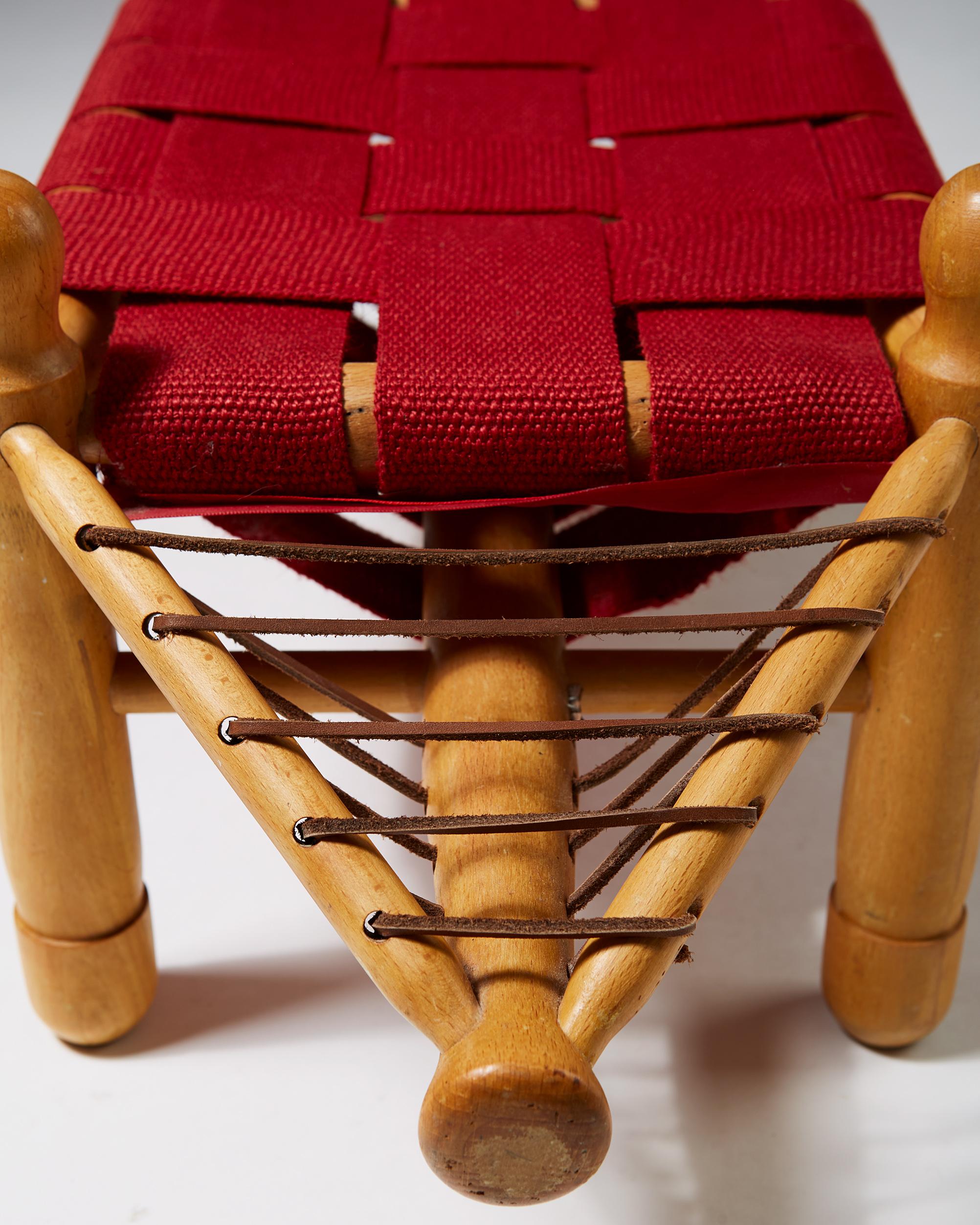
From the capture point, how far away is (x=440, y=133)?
95 centimetres

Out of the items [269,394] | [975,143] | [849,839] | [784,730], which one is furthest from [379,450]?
[975,143]

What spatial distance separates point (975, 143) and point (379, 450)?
1.45m

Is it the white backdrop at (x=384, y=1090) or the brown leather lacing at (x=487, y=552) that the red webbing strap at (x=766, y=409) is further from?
the white backdrop at (x=384, y=1090)

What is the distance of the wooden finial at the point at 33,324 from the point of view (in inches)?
Result: 25.6

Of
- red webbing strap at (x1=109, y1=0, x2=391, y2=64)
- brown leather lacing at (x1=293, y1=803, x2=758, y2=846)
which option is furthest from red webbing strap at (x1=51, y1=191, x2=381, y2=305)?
brown leather lacing at (x1=293, y1=803, x2=758, y2=846)

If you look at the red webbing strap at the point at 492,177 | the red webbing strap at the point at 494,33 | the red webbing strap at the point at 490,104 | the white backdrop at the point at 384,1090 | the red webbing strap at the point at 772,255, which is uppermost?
the red webbing strap at the point at 494,33

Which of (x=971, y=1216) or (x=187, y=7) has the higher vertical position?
(x=187, y=7)

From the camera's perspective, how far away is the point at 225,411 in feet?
2.35

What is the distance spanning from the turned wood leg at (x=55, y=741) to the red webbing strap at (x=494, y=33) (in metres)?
0.46

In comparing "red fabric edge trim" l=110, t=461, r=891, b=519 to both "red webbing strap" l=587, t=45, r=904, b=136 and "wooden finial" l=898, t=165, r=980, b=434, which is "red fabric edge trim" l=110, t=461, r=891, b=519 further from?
"red webbing strap" l=587, t=45, r=904, b=136

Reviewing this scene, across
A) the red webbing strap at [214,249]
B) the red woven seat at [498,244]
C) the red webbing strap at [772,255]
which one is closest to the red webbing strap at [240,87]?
the red woven seat at [498,244]

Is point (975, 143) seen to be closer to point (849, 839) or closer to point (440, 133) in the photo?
point (440, 133)

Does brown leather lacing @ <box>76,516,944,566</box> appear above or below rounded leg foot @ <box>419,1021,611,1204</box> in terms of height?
above

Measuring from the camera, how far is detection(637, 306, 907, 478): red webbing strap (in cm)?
72
